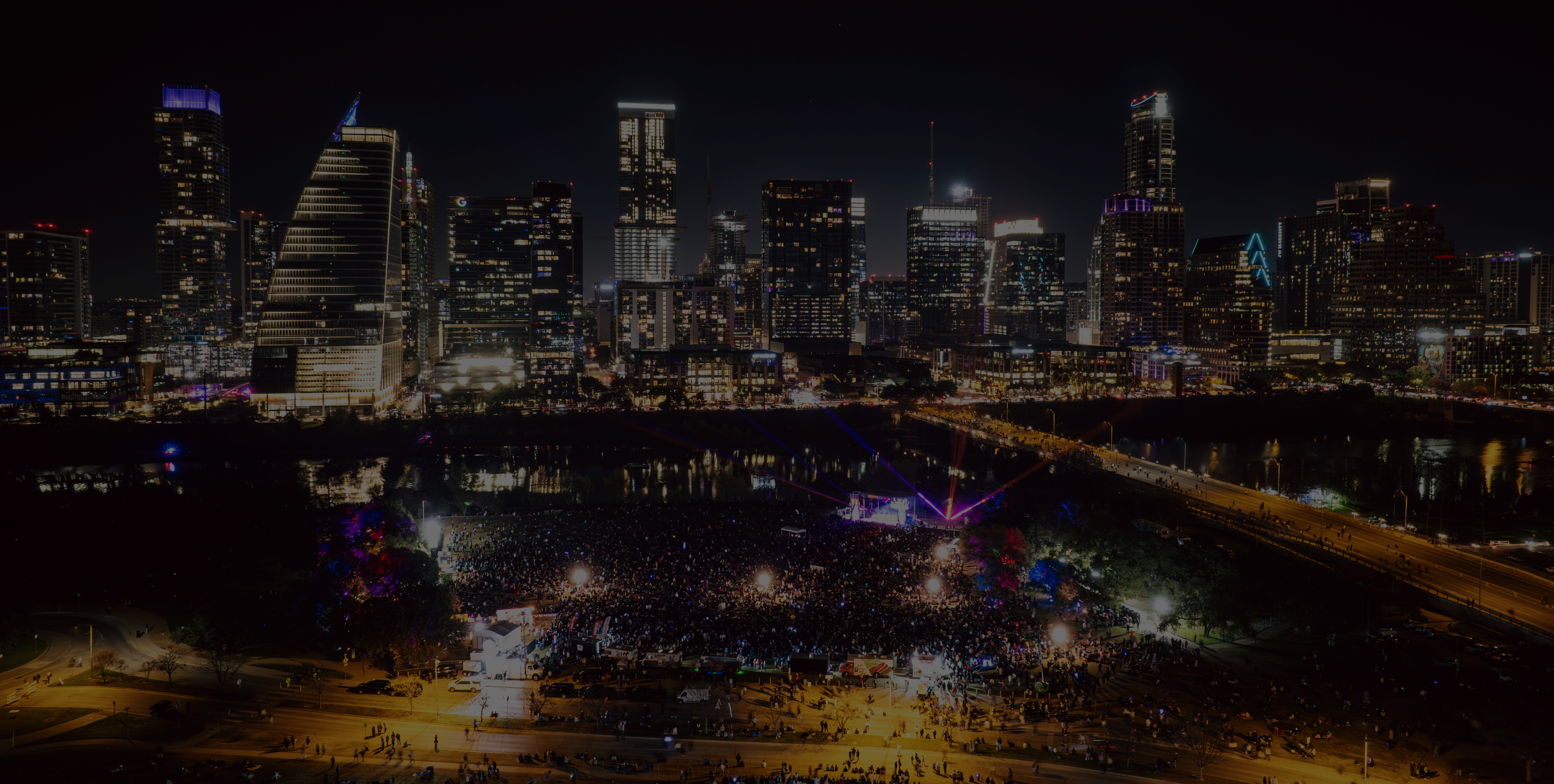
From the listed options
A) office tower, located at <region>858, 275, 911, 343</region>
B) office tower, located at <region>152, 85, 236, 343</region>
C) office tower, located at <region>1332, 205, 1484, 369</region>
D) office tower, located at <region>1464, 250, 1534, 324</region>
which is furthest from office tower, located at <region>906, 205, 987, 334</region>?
office tower, located at <region>152, 85, 236, 343</region>

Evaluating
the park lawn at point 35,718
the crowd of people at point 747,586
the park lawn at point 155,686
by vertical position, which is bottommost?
the park lawn at point 35,718

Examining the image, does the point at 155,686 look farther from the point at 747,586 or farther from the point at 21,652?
the point at 747,586

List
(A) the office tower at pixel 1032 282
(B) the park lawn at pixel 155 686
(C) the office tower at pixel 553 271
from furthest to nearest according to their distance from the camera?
(A) the office tower at pixel 1032 282 → (C) the office tower at pixel 553 271 → (B) the park lawn at pixel 155 686

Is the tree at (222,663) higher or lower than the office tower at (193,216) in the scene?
lower

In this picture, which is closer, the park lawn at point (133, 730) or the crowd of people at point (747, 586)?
the park lawn at point (133, 730)

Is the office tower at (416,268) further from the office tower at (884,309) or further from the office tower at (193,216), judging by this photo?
the office tower at (884,309)

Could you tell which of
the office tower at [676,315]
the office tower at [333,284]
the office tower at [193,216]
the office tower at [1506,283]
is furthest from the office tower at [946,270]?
the office tower at [193,216]

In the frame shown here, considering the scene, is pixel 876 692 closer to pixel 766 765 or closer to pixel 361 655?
pixel 766 765
